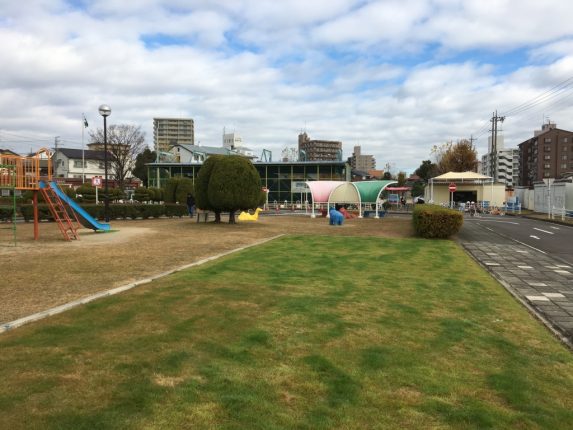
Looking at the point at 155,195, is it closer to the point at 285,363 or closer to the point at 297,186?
the point at 297,186

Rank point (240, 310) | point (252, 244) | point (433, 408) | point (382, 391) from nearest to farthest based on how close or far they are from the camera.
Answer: point (433, 408), point (382, 391), point (240, 310), point (252, 244)

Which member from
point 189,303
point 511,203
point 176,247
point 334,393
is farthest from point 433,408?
point 511,203

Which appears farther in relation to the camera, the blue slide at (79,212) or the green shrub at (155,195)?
the green shrub at (155,195)

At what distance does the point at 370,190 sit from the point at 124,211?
15627 millimetres

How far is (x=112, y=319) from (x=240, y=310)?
4.87ft

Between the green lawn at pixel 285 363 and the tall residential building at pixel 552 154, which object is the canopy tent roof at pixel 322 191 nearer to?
the green lawn at pixel 285 363

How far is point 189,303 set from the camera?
566cm

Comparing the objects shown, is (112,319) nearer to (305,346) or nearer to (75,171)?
(305,346)

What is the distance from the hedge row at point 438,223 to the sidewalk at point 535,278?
1.04 meters

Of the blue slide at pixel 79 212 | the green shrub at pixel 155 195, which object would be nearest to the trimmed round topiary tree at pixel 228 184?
the blue slide at pixel 79 212

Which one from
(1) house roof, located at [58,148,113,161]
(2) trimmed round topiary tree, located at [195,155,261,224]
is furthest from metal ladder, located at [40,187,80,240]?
(1) house roof, located at [58,148,113,161]

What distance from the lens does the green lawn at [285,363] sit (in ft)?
9.70

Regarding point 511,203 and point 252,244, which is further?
point 511,203

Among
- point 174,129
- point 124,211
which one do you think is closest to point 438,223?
point 124,211
